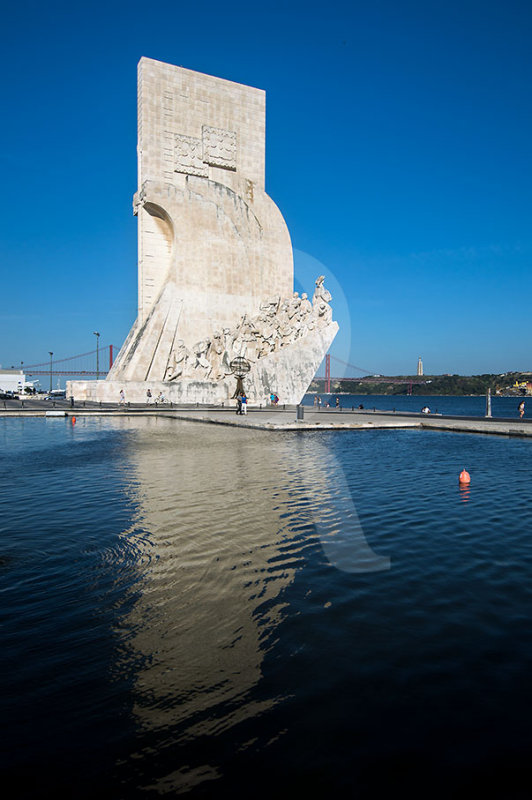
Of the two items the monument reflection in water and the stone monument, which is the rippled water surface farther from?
the stone monument

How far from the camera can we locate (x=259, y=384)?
22984 millimetres

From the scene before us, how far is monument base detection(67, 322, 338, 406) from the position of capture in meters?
22.9

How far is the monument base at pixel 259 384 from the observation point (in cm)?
2289

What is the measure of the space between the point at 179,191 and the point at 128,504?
74.1ft

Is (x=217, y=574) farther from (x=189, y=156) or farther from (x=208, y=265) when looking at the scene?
(x=189, y=156)

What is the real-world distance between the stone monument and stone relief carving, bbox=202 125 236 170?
5cm

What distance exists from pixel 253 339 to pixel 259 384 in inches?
84.2

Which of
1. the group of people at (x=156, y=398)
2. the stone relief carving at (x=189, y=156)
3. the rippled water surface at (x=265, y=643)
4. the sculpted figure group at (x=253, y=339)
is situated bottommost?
the rippled water surface at (x=265, y=643)

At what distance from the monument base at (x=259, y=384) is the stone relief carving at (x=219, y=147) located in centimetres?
1018

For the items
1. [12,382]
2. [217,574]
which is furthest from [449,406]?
[217,574]

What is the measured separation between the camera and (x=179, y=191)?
991 inches

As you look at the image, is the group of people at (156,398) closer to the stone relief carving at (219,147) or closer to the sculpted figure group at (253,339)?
the sculpted figure group at (253,339)

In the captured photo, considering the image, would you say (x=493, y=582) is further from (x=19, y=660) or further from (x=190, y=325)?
(x=190, y=325)

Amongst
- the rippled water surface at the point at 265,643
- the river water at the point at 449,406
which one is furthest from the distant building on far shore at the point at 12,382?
the rippled water surface at the point at 265,643
